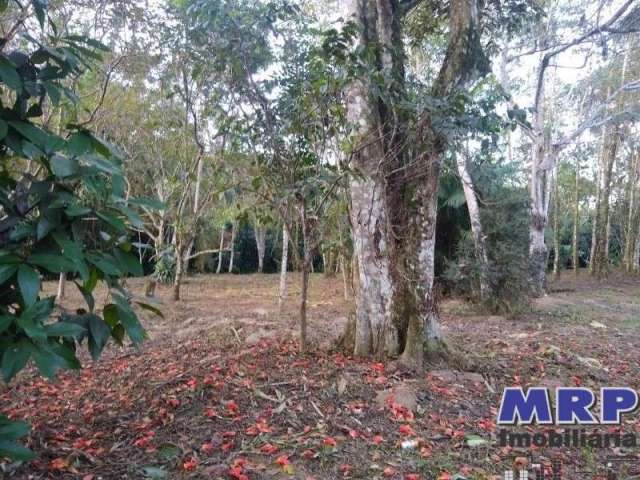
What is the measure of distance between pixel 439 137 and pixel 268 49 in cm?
148

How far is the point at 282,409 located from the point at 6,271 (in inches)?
75.6

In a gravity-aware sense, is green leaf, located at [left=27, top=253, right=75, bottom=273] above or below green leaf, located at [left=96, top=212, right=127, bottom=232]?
below

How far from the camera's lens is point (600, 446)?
2480 mm

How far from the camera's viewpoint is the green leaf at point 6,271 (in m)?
1.02

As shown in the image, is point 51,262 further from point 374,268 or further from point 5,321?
point 374,268

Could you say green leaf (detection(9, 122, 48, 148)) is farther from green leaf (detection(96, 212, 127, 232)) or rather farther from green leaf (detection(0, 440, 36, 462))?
green leaf (detection(0, 440, 36, 462))

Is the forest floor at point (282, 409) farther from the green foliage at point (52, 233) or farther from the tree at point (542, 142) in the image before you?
the tree at point (542, 142)

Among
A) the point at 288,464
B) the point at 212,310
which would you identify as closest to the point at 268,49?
the point at 288,464

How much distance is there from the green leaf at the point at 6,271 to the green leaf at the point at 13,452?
1.34 ft

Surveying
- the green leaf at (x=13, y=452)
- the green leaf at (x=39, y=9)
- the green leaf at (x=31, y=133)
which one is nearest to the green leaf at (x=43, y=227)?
the green leaf at (x=31, y=133)

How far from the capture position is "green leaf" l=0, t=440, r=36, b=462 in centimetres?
106

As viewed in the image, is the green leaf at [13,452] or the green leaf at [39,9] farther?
the green leaf at [39,9]

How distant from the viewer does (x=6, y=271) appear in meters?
1.03

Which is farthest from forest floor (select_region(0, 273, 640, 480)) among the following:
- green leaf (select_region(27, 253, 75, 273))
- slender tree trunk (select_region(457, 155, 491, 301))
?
slender tree trunk (select_region(457, 155, 491, 301))
